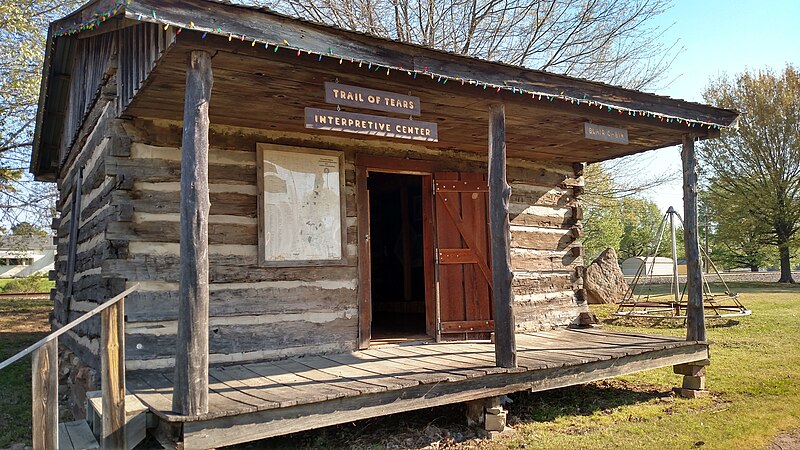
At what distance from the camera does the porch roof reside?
421 centimetres

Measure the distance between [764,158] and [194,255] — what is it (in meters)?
25.6

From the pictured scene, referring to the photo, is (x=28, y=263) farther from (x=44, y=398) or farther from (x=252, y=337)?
(x=44, y=398)

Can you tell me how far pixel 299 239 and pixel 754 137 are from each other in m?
23.5

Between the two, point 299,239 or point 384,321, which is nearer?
point 299,239

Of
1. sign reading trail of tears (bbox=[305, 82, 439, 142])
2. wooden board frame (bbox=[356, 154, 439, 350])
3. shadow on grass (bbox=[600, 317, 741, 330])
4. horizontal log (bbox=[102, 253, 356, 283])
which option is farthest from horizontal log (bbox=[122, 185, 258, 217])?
shadow on grass (bbox=[600, 317, 741, 330])

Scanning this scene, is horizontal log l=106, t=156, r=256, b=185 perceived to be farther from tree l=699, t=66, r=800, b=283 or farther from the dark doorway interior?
tree l=699, t=66, r=800, b=283

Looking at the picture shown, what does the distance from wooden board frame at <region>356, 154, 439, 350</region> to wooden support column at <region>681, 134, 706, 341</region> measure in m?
3.05

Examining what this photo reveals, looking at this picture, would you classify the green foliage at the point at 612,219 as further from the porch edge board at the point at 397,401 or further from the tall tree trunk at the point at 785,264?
the porch edge board at the point at 397,401

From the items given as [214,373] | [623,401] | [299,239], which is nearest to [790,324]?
[623,401]

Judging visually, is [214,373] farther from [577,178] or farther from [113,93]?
[577,178]

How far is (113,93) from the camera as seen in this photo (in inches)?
236

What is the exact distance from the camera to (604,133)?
22.2 feet

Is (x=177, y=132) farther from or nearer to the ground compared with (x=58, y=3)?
nearer to the ground

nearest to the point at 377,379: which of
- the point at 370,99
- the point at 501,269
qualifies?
the point at 501,269
